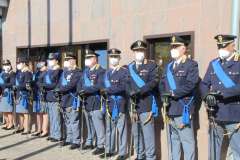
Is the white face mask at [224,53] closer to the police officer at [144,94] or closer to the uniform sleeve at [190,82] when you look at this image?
the uniform sleeve at [190,82]

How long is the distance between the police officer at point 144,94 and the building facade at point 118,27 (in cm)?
36

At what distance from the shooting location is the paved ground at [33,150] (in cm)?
859

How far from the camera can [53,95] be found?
388 inches

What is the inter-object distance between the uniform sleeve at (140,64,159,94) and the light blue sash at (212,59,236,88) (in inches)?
51.8

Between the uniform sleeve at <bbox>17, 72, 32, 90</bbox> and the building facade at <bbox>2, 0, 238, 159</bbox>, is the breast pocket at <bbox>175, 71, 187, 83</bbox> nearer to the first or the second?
the building facade at <bbox>2, 0, 238, 159</bbox>

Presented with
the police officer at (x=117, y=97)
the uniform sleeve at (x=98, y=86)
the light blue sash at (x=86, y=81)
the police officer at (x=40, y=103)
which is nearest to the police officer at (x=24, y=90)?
the police officer at (x=40, y=103)

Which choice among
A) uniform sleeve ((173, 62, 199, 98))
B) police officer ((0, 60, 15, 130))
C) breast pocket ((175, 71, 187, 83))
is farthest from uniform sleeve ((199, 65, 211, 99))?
police officer ((0, 60, 15, 130))

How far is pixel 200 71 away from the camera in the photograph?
281 inches

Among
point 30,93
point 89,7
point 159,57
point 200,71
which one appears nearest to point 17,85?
point 30,93

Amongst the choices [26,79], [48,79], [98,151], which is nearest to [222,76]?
[98,151]

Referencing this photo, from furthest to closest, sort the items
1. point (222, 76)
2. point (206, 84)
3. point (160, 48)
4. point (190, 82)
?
point (160, 48)
point (190, 82)
point (206, 84)
point (222, 76)

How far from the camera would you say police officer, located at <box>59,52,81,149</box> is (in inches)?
360

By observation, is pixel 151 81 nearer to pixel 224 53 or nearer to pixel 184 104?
pixel 184 104

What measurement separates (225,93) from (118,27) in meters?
3.39
